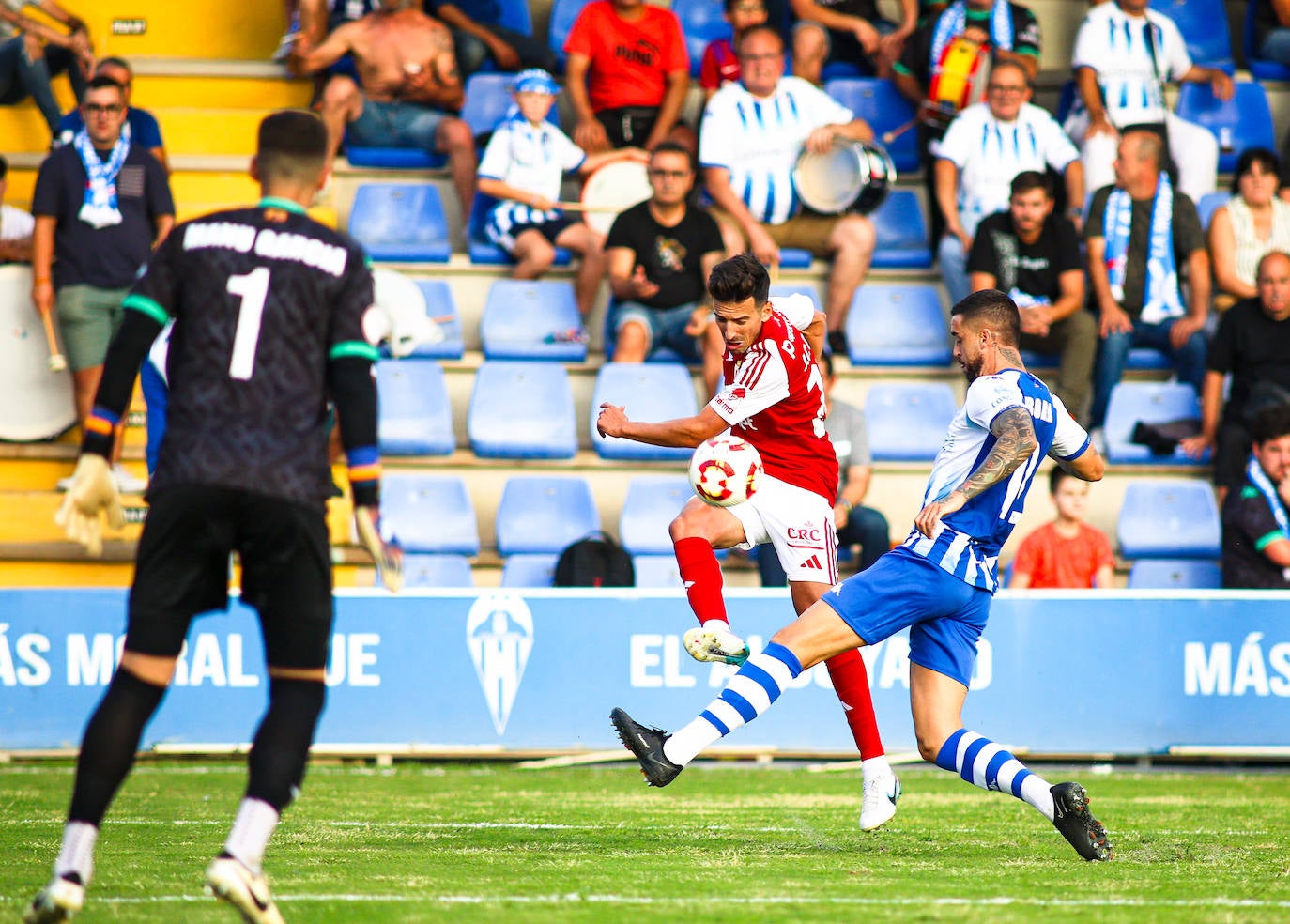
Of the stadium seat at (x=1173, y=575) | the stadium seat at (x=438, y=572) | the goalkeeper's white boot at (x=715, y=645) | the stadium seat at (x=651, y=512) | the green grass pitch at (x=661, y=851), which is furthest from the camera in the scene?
the stadium seat at (x=1173, y=575)

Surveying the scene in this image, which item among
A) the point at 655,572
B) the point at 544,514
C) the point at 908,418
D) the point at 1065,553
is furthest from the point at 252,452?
the point at 908,418

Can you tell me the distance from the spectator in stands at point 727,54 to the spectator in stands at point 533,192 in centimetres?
111

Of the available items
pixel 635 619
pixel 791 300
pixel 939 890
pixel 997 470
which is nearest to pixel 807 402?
pixel 791 300

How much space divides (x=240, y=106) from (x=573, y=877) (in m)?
10.5

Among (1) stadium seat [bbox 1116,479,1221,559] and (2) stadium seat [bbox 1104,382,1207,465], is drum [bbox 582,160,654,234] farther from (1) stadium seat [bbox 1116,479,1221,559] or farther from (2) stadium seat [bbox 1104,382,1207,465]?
(1) stadium seat [bbox 1116,479,1221,559]

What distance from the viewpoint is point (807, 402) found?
6848 mm

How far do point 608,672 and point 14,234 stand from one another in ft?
20.5

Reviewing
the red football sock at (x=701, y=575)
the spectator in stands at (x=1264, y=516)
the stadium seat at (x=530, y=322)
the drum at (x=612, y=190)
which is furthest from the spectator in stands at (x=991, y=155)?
the red football sock at (x=701, y=575)

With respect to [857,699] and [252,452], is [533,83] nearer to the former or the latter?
[857,699]

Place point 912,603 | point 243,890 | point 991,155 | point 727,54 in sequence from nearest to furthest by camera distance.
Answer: point 243,890, point 912,603, point 991,155, point 727,54

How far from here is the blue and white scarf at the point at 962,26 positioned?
1309cm

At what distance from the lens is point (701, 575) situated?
6820 mm

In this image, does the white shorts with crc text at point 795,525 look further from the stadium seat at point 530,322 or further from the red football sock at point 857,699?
the stadium seat at point 530,322

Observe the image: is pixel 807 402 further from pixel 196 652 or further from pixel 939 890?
pixel 196 652
